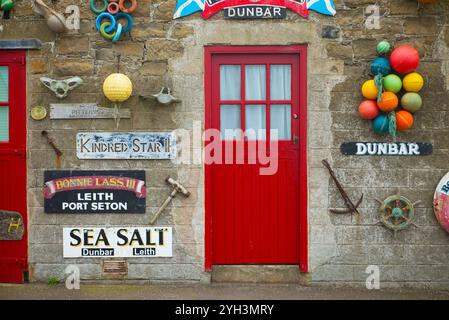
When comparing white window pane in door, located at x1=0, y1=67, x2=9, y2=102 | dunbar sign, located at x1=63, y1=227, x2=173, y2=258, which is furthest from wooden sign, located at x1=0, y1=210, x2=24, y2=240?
white window pane in door, located at x1=0, y1=67, x2=9, y2=102

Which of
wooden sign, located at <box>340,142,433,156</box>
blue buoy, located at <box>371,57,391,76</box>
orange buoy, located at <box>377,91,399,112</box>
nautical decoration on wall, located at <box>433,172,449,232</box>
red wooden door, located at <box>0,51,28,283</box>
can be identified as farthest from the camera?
red wooden door, located at <box>0,51,28,283</box>

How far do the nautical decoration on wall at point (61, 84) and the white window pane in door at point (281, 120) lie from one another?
7.32 ft

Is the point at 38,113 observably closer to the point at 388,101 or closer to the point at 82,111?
the point at 82,111

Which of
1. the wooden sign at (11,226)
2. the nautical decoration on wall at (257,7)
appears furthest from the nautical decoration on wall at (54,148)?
the nautical decoration on wall at (257,7)

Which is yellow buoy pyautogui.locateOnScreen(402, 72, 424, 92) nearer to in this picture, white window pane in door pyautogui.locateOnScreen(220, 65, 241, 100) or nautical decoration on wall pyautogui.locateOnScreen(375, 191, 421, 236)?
nautical decoration on wall pyautogui.locateOnScreen(375, 191, 421, 236)

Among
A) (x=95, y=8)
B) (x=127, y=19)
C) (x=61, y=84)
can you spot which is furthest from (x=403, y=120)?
(x=61, y=84)

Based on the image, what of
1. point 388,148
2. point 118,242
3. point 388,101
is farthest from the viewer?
point 118,242

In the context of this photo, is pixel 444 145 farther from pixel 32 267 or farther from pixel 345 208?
pixel 32 267

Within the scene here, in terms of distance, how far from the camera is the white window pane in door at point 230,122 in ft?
24.7

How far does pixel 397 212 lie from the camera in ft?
24.0

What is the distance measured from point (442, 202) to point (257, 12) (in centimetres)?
297

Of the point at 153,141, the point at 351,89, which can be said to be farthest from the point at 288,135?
the point at 153,141

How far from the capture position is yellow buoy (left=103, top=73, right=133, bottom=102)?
23.6 feet

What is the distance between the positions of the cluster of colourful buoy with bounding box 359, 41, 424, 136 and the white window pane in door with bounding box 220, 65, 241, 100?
4.67 feet
